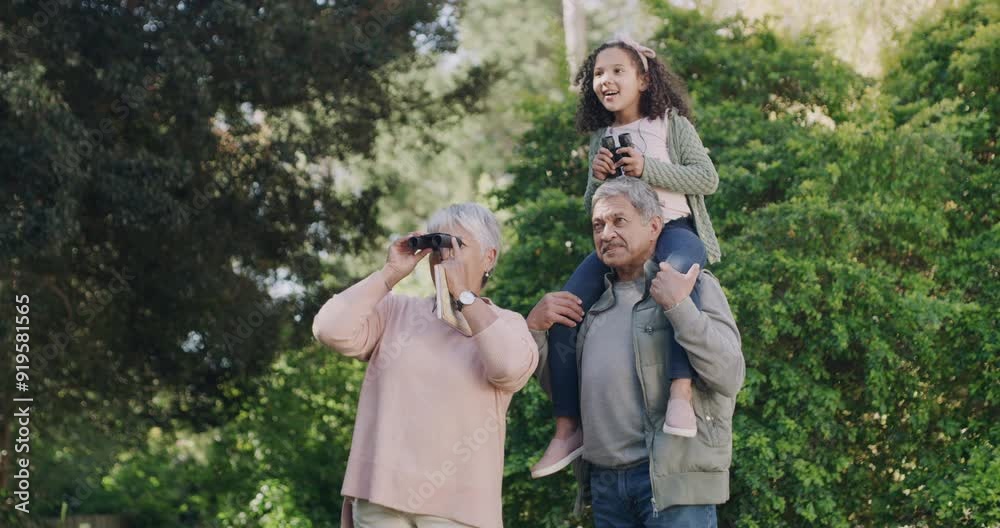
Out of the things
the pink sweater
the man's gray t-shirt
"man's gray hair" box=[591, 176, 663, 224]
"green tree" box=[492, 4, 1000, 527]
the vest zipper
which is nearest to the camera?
the pink sweater

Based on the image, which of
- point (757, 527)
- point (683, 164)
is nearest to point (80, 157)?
point (757, 527)

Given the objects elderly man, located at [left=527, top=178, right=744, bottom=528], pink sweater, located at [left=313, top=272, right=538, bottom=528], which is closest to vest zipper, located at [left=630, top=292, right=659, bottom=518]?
elderly man, located at [left=527, top=178, right=744, bottom=528]

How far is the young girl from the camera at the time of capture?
382cm

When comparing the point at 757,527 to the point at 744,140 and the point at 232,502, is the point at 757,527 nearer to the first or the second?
the point at 744,140

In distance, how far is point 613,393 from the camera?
361 cm

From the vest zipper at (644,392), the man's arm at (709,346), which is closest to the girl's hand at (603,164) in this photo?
the vest zipper at (644,392)

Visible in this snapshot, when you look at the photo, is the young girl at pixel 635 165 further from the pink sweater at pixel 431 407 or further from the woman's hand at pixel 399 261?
the woman's hand at pixel 399 261

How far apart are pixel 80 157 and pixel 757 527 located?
18.3ft

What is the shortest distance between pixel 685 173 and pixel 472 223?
0.84 m

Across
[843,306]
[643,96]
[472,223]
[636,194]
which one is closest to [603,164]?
[636,194]

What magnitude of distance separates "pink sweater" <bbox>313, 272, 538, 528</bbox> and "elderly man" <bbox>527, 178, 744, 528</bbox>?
311mm

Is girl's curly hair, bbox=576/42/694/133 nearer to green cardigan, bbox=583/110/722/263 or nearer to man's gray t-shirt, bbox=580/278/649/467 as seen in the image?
green cardigan, bbox=583/110/722/263

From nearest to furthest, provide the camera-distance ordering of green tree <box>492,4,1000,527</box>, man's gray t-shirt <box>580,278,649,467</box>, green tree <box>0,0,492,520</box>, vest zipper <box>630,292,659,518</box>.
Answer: vest zipper <box>630,292,659,518</box> → man's gray t-shirt <box>580,278,649,467</box> → green tree <box>492,4,1000,527</box> → green tree <box>0,0,492,520</box>

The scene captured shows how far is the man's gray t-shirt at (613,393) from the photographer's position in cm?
356
